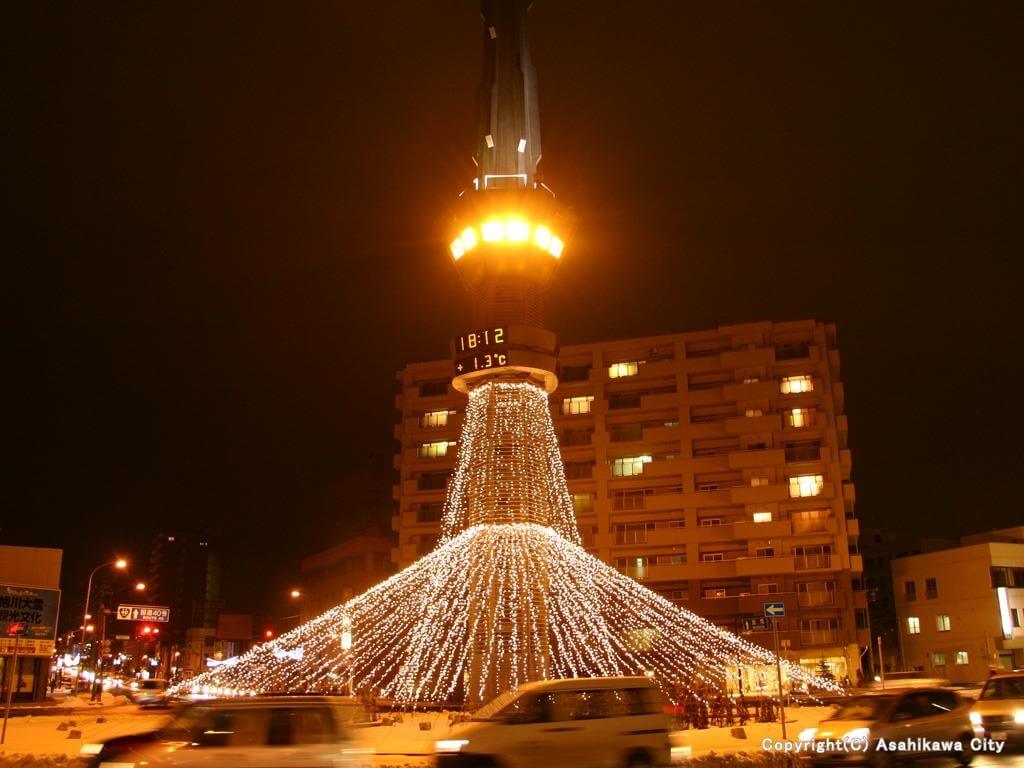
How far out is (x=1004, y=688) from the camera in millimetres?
18969

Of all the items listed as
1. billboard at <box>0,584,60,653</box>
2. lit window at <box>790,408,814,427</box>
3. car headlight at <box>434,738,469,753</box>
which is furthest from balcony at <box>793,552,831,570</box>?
car headlight at <box>434,738,469,753</box>

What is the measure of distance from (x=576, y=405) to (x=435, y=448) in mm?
11083

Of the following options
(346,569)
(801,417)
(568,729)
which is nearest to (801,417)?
(801,417)

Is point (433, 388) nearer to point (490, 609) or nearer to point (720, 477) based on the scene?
point (720, 477)

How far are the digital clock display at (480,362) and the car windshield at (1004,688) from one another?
20.2 m

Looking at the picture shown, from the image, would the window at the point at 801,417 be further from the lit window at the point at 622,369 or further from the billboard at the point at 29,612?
the billboard at the point at 29,612

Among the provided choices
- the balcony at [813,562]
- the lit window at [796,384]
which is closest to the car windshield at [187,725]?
the balcony at [813,562]

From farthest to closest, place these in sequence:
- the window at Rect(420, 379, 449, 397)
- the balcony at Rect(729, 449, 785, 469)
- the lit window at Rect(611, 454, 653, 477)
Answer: the window at Rect(420, 379, 449, 397) < the lit window at Rect(611, 454, 653, 477) < the balcony at Rect(729, 449, 785, 469)

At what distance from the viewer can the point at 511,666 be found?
33.0m

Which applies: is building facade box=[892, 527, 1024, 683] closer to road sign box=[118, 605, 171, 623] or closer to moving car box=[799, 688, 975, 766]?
moving car box=[799, 688, 975, 766]

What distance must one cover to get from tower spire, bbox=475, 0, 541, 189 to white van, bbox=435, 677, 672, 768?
86.7 ft

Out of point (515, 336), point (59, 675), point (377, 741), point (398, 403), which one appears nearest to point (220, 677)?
point (377, 741)

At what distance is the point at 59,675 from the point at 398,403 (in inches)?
1789

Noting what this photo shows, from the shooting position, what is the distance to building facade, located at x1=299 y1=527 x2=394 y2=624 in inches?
2825
